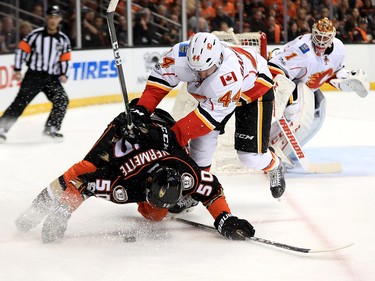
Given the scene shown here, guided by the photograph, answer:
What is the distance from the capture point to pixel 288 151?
5430 millimetres

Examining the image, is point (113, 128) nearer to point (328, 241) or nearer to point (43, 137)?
point (328, 241)

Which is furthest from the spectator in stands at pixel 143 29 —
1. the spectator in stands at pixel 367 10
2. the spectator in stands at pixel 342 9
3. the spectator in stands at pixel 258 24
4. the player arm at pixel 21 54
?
the spectator in stands at pixel 367 10

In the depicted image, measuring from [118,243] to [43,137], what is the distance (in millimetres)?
3238

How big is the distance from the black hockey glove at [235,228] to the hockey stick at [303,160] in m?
1.53

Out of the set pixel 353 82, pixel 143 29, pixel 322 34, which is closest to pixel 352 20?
pixel 143 29

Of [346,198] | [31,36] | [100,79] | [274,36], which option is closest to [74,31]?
[100,79]

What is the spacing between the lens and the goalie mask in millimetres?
5203

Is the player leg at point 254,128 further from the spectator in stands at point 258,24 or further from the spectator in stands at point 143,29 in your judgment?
the spectator in stands at point 258,24

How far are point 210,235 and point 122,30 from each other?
6.09m

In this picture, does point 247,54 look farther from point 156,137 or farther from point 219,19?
point 219,19

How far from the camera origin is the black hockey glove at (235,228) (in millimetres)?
3670

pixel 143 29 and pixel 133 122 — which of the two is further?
pixel 143 29

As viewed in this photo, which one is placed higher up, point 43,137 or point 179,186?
point 179,186

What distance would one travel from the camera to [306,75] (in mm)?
5410
